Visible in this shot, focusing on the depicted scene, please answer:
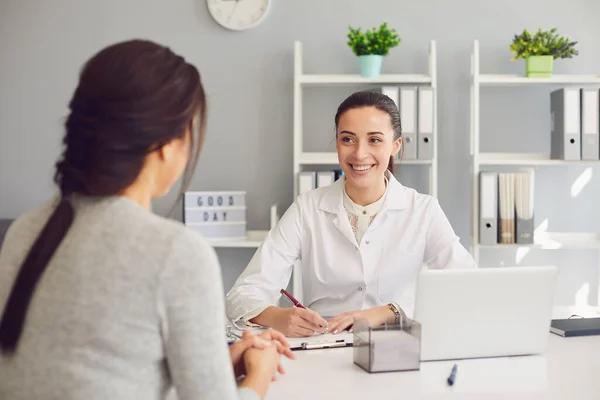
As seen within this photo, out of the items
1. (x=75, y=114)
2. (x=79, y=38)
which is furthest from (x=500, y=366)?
(x=79, y=38)

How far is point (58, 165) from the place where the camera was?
991 mm

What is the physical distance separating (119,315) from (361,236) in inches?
55.0

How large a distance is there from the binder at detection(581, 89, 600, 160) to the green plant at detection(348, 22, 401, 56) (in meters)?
0.88

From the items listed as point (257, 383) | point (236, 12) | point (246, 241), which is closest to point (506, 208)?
point (246, 241)

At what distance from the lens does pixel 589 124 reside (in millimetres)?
3227

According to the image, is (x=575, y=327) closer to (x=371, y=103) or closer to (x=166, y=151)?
(x=371, y=103)

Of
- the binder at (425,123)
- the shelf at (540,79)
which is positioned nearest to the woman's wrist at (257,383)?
the binder at (425,123)

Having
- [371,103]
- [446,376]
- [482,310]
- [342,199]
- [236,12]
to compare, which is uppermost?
[236,12]

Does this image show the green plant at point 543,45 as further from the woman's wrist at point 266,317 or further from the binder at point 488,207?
the woman's wrist at point 266,317

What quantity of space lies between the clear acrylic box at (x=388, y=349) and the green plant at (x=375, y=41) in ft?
6.69

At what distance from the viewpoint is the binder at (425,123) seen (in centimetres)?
324

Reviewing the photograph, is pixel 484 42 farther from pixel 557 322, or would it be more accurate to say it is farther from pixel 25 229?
pixel 25 229

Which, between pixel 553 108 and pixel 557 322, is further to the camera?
pixel 553 108

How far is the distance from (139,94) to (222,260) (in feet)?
8.97
